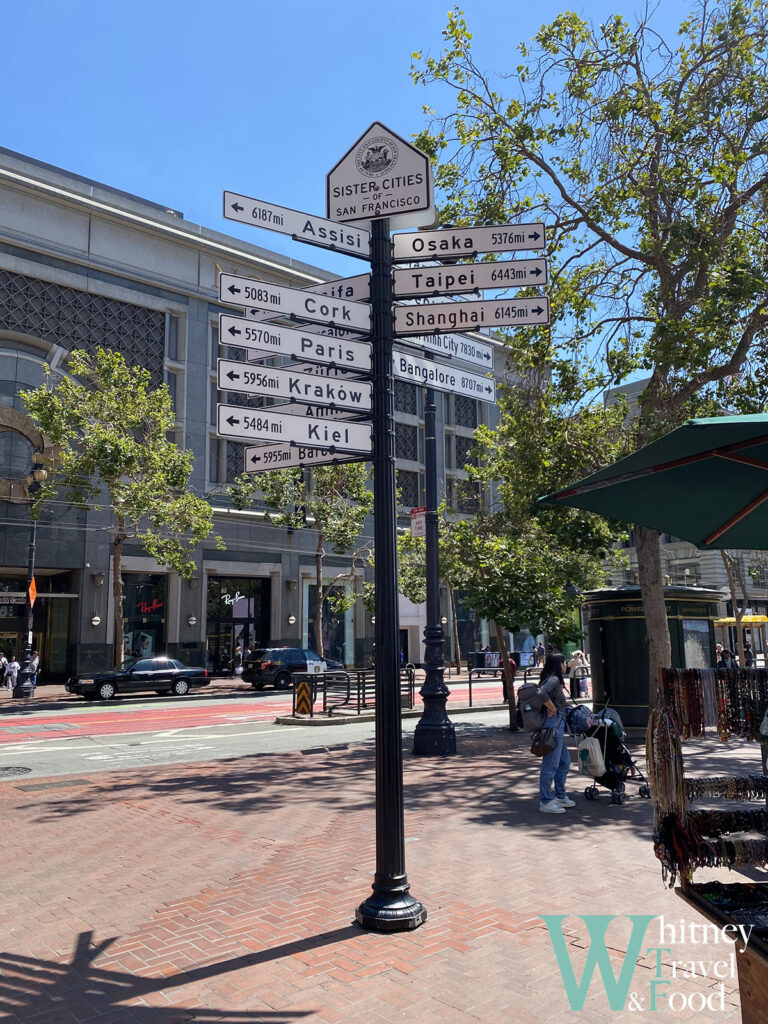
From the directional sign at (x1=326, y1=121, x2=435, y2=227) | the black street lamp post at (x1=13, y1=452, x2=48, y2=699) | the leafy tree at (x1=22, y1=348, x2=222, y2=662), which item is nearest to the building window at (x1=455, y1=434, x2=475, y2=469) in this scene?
the leafy tree at (x1=22, y1=348, x2=222, y2=662)

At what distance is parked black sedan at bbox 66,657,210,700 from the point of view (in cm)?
2666

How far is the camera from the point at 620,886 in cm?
579

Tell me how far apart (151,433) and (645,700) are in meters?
20.2

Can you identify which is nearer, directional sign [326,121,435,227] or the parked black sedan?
directional sign [326,121,435,227]

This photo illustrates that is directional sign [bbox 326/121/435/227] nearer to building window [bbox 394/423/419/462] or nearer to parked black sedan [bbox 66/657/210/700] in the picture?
parked black sedan [bbox 66/657/210/700]

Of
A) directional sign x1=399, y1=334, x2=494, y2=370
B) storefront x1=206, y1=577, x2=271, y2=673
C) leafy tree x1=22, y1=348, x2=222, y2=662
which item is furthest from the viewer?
storefront x1=206, y1=577, x2=271, y2=673

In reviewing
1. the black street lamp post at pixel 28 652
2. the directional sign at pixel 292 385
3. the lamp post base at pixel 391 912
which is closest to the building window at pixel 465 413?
the black street lamp post at pixel 28 652

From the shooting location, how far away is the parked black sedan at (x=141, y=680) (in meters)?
26.7

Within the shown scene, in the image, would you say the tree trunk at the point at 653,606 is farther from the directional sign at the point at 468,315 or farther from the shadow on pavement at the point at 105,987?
the shadow on pavement at the point at 105,987

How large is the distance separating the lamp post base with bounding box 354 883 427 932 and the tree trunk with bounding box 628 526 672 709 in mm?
9060

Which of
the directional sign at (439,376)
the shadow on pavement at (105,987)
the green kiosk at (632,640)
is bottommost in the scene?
the shadow on pavement at (105,987)

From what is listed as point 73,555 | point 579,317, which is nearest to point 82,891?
point 579,317

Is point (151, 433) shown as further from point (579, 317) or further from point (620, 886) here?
point (620, 886)

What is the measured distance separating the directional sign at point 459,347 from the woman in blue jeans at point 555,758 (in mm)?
3925
